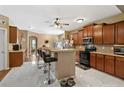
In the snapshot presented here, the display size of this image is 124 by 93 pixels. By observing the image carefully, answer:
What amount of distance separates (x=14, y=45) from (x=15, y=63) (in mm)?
1166

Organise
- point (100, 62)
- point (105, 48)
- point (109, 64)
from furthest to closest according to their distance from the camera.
→ point (105, 48), point (100, 62), point (109, 64)

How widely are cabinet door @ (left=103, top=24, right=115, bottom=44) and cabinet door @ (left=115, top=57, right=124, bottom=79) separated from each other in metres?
0.97

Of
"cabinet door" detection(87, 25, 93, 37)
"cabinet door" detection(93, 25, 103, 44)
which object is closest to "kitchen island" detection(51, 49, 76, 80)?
"cabinet door" detection(93, 25, 103, 44)

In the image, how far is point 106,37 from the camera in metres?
5.15

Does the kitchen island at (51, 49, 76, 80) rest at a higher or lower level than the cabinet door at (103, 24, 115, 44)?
lower

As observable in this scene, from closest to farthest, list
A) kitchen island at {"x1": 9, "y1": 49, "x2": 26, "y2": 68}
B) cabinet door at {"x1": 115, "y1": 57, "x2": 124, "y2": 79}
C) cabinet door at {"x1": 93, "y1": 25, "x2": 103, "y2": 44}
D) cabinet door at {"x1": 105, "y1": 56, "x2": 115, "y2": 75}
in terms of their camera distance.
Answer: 1. cabinet door at {"x1": 115, "y1": 57, "x2": 124, "y2": 79}
2. cabinet door at {"x1": 105, "y1": 56, "x2": 115, "y2": 75}
3. cabinet door at {"x1": 93, "y1": 25, "x2": 103, "y2": 44}
4. kitchen island at {"x1": 9, "y1": 49, "x2": 26, "y2": 68}

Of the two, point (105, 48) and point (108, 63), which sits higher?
point (105, 48)

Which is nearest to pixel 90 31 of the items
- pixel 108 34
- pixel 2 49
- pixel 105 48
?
pixel 105 48

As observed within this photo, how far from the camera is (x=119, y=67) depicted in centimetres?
413

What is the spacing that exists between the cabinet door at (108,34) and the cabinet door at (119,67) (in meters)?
0.97

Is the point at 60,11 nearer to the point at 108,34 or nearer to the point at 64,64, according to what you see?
the point at 64,64

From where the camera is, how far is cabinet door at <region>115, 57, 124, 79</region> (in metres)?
4.01

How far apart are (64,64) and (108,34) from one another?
2.33 meters

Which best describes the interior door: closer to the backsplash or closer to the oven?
the oven
